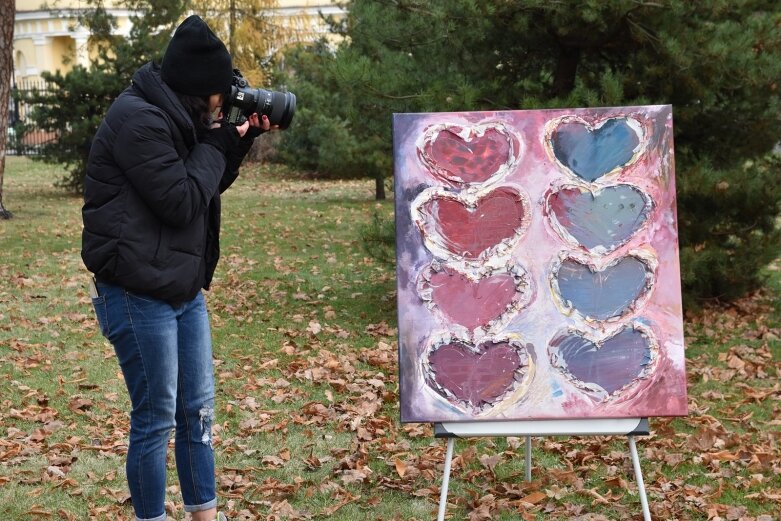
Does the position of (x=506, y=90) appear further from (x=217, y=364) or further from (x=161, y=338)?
(x=161, y=338)

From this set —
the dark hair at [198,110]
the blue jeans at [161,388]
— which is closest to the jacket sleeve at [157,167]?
the dark hair at [198,110]

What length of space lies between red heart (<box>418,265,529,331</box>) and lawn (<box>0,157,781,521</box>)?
3.19ft

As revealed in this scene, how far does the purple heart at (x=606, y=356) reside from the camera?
3936 mm

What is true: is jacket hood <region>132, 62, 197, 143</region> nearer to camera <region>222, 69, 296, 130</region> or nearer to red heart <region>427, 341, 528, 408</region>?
camera <region>222, 69, 296, 130</region>

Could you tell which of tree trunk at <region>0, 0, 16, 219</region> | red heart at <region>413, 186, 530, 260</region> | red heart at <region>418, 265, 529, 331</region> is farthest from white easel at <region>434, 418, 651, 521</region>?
tree trunk at <region>0, 0, 16, 219</region>

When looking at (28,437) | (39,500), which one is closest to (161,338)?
(39,500)

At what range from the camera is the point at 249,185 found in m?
20.1

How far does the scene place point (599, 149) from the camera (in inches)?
158

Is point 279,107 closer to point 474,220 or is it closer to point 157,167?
point 157,167

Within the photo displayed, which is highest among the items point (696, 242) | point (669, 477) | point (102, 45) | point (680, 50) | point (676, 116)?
point (102, 45)

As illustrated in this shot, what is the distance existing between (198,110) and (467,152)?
3.72 feet

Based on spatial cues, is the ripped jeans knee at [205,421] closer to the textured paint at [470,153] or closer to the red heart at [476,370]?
the red heart at [476,370]

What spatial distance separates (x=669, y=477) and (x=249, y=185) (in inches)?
635

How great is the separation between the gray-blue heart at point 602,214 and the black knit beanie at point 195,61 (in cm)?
146
